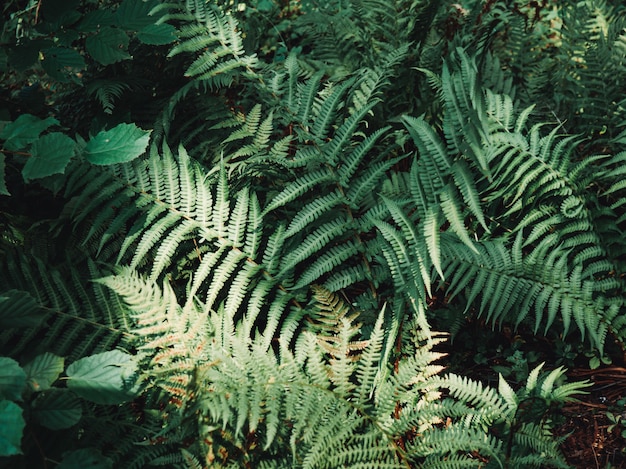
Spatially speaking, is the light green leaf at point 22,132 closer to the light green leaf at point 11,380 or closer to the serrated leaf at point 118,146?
the serrated leaf at point 118,146

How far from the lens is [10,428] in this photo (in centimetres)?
129

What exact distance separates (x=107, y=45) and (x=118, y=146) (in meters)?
0.38

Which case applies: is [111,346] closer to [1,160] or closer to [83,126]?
[1,160]

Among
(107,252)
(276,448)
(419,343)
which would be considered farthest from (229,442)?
(107,252)

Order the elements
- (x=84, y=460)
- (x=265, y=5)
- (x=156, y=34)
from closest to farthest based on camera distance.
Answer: (x=84, y=460) → (x=156, y=34) → (x=265, y=5)

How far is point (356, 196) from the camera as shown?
7.38 feet

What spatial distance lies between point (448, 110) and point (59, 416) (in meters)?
1.57

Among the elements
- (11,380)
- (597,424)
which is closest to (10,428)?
(11,380)

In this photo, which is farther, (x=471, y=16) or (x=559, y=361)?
(x=471, y=16)

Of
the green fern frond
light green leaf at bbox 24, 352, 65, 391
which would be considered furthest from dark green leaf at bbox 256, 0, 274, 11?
light green leaf at bbox 24, 352, 65, 391

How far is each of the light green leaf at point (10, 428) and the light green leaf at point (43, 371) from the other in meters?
0.29

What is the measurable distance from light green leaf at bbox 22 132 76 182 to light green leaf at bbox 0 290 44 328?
0.38m

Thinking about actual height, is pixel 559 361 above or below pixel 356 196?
below

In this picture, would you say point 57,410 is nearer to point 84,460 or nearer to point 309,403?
point 84,460
